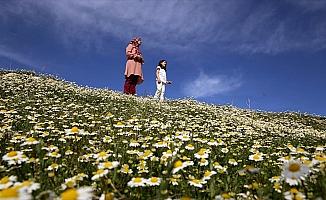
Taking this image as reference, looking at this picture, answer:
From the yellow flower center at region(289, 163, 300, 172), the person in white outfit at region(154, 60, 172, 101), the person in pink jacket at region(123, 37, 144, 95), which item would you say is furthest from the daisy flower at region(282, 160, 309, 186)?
the person in pink jacket at region(123, 37, 144, 95)

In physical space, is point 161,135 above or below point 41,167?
above

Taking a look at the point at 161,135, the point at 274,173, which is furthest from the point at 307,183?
the point at 161,135

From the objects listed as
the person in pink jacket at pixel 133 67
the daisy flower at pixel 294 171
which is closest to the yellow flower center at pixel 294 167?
the daisy flower at pixel 294 171

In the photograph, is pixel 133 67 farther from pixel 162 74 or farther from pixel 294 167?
pixel 294 167

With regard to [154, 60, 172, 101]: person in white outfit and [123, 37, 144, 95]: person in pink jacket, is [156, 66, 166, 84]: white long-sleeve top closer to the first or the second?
[154, 60, 172, 101]: person in white outfit

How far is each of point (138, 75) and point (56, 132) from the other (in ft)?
51.9

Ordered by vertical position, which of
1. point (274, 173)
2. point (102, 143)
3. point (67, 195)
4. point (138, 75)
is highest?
point (138, 75)

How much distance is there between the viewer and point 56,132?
8.95 metres

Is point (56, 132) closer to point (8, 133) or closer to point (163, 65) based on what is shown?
point (8, 133)

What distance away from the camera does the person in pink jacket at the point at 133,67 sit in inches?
963

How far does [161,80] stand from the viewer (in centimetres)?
2408

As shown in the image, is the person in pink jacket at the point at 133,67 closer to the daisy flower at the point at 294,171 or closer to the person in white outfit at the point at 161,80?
the person in white outfit at the point at 161,80

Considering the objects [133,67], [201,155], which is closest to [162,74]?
[133,67]

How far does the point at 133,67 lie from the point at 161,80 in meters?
1.94
